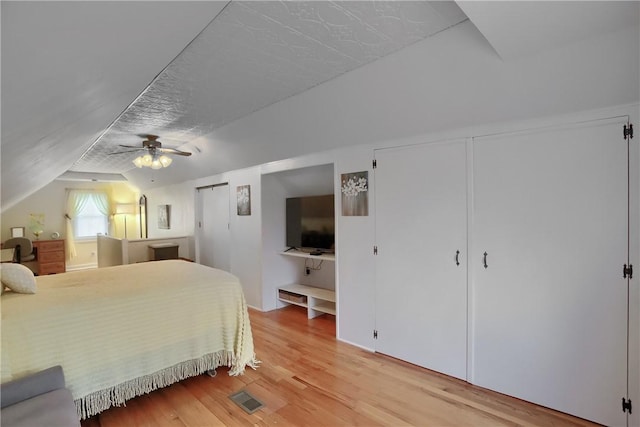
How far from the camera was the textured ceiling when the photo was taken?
67.7 inches

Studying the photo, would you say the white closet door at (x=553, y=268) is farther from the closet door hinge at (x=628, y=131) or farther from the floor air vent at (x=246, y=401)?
the floor air vent at (x=246, y=401)

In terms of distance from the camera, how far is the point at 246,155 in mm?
4320

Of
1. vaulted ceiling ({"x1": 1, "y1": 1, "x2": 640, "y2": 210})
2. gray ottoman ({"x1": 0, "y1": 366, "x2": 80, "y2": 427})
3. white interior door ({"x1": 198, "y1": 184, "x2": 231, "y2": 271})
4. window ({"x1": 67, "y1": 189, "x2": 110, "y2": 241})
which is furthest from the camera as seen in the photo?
window ({"x1": 67, "y1": 189, "x2": 110, "y2": 241})

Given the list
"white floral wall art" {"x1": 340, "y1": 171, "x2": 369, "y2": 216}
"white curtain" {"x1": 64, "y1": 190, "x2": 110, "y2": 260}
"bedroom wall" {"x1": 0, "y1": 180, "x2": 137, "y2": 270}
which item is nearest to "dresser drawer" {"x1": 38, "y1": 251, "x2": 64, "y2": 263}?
"white curtain" {"x1": 64, "y1": 190, "x2": 110, "y2": 260}

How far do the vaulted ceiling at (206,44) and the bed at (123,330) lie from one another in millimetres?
1074

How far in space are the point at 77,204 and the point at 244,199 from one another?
5794mm

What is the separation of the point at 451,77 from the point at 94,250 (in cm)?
906

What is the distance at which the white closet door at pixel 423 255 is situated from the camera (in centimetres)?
265

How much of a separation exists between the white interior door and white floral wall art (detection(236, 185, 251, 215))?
1.75 feet

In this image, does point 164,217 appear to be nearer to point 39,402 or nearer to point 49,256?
point 49,256

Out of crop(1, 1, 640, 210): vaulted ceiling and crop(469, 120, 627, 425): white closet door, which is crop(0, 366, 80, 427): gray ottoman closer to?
crop(1, 1, 640, 210): vaulted ceiling

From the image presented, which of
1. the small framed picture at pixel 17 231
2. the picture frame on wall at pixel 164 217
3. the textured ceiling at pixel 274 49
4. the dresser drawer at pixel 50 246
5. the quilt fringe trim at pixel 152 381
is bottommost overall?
the quilt fringe trim at pixel 152 381

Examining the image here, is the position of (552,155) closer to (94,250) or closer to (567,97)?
(567,97)

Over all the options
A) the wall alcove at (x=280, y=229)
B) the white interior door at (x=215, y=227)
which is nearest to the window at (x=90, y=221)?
the white interior door at (x=215, y=227)
